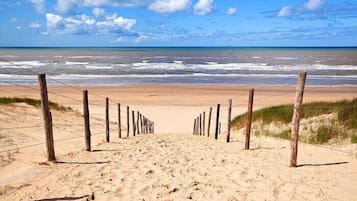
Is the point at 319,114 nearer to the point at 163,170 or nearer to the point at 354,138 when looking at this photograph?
the point at 354,138

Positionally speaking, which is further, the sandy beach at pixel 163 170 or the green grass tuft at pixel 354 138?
the green grass tuft at pixel 354 138

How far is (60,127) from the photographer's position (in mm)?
14516

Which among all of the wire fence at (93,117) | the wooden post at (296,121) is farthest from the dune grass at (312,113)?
the wire fence at (93,117)

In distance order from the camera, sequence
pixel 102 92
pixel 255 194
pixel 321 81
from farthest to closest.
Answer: pixel 321 81 → pixel 102 92 → pixel 255 194

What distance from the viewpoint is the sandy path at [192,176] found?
6.21 meters

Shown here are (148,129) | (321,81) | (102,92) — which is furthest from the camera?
(321,81)

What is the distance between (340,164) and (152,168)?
4223 millimetres

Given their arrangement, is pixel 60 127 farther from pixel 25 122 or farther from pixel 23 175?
pixel 23 175

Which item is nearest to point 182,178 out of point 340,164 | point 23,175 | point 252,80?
point 23,175

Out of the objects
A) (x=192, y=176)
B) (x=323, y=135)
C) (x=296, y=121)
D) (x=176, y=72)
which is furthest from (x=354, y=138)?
(x=176, y=72)

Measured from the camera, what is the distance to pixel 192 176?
7.18m

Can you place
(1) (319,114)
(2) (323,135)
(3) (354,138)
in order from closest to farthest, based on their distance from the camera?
1. (3) (354,138)
2. (2) (323,135)
3. (1) (319,114)

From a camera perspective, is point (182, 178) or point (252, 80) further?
point (252, 80)

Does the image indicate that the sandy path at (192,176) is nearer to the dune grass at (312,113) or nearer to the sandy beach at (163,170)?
the sandy beach at (163,170)
